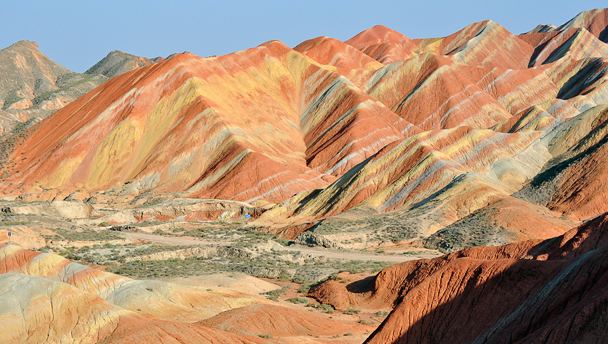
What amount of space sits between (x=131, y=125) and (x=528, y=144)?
50.4 meters

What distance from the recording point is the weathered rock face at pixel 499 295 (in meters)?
19.0

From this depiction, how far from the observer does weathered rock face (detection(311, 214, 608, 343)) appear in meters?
19.0

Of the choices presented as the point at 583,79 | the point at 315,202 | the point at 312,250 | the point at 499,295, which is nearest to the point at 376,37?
the point at 583,79

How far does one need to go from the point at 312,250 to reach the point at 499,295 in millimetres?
39041

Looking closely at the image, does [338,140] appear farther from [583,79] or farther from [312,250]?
[312,250]

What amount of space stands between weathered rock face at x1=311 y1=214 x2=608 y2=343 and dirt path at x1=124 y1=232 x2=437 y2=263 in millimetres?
13658

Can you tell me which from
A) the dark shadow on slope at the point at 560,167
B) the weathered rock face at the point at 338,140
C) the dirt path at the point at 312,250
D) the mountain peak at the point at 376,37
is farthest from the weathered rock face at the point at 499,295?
the mountain peak at the point at 376,37

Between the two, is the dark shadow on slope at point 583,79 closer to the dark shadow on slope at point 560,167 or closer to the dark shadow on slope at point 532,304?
the dark shadow on slope at point 560,167

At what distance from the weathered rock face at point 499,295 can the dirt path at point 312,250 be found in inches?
538

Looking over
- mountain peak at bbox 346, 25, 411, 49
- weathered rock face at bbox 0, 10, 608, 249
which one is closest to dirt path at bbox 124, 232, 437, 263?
weathered rock face at bbox 0, 10, 608, 249

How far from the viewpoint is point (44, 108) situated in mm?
169875

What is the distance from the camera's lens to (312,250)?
2645 inches

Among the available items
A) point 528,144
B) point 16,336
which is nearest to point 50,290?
point 16,336

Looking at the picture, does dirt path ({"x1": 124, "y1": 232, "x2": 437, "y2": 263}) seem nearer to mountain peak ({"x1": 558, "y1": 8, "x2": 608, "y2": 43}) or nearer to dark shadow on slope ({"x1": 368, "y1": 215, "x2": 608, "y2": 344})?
dark shadow on slope ({"x1": 368, "y1": 215, "x2": 608, "y2": 344})
